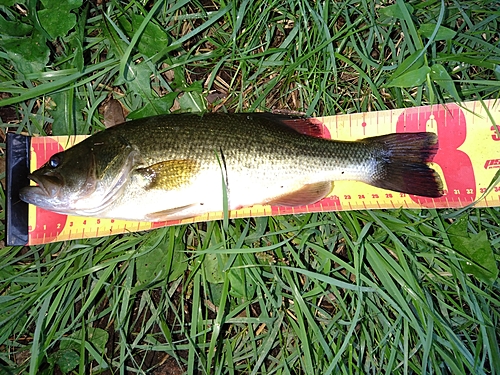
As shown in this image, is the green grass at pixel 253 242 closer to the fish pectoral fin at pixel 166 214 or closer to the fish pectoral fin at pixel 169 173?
the fish pectoral fin at pixel 166 214

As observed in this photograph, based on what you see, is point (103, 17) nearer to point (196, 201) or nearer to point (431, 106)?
point (196, 201)

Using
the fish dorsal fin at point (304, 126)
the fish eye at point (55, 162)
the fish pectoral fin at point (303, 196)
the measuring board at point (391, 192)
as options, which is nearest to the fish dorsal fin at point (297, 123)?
the fish dorsal fin at point (304, 126)

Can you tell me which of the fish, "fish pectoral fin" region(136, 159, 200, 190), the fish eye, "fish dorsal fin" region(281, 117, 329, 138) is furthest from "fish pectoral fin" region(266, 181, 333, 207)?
the fish eye

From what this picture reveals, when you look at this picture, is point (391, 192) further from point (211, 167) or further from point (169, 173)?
point (169, 173)

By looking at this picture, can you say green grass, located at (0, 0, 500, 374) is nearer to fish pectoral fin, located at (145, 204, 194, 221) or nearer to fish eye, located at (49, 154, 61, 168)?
fish pectoral fin, located at (145, 204, 194, 221)

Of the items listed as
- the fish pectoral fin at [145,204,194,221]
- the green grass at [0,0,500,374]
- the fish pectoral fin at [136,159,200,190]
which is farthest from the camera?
the green grass at [0,0,500,374]

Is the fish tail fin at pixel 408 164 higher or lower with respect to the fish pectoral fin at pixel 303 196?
higher

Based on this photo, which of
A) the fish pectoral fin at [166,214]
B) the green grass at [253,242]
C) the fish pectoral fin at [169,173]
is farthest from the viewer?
the green grass at [253,242]
